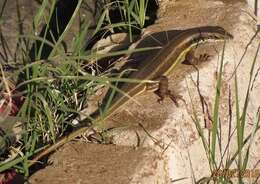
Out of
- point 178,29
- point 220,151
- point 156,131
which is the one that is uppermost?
point 178,29

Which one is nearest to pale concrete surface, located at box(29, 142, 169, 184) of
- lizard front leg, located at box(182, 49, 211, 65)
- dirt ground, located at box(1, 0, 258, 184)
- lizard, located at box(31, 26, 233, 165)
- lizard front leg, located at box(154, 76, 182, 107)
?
dirt ground, located at box(1, 0, 258, 184)

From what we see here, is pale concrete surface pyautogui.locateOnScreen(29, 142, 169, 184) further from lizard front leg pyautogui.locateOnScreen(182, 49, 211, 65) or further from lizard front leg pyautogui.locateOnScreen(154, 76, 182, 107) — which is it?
lizard front leg pyautogui.locateOnScreen(182, 49, 211, 65)

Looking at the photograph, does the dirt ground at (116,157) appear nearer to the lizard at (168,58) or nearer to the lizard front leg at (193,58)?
the lizard at (168,58)

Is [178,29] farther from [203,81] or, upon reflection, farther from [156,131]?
[156,131]

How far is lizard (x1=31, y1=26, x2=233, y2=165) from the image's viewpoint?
389 cm

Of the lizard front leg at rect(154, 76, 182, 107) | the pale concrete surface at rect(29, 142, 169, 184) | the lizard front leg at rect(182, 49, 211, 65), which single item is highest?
the lizard front leg at rect(182, 49, 211, 65)

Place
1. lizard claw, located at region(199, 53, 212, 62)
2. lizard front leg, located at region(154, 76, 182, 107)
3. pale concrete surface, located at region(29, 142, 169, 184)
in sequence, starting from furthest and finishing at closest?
lizard claw, located at region(199, 53, 212, 62), lizard front leg, located at region(154, 76, 182, 107), pale concrete surface, located at region(29, 142, 169, 184)

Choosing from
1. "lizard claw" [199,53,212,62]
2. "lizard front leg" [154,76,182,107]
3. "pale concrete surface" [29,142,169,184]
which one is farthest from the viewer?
"lizard claw" [199,53,212,62]

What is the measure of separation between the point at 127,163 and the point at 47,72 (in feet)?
2.82

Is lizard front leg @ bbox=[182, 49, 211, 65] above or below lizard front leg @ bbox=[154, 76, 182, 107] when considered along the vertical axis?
above

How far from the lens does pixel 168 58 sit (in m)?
4.24

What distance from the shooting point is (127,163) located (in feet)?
11.2

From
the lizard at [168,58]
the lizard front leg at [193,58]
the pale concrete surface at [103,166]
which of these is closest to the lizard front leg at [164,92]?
the lizard at [168,58]

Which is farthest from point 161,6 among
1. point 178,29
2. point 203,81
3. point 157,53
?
point 203,81
